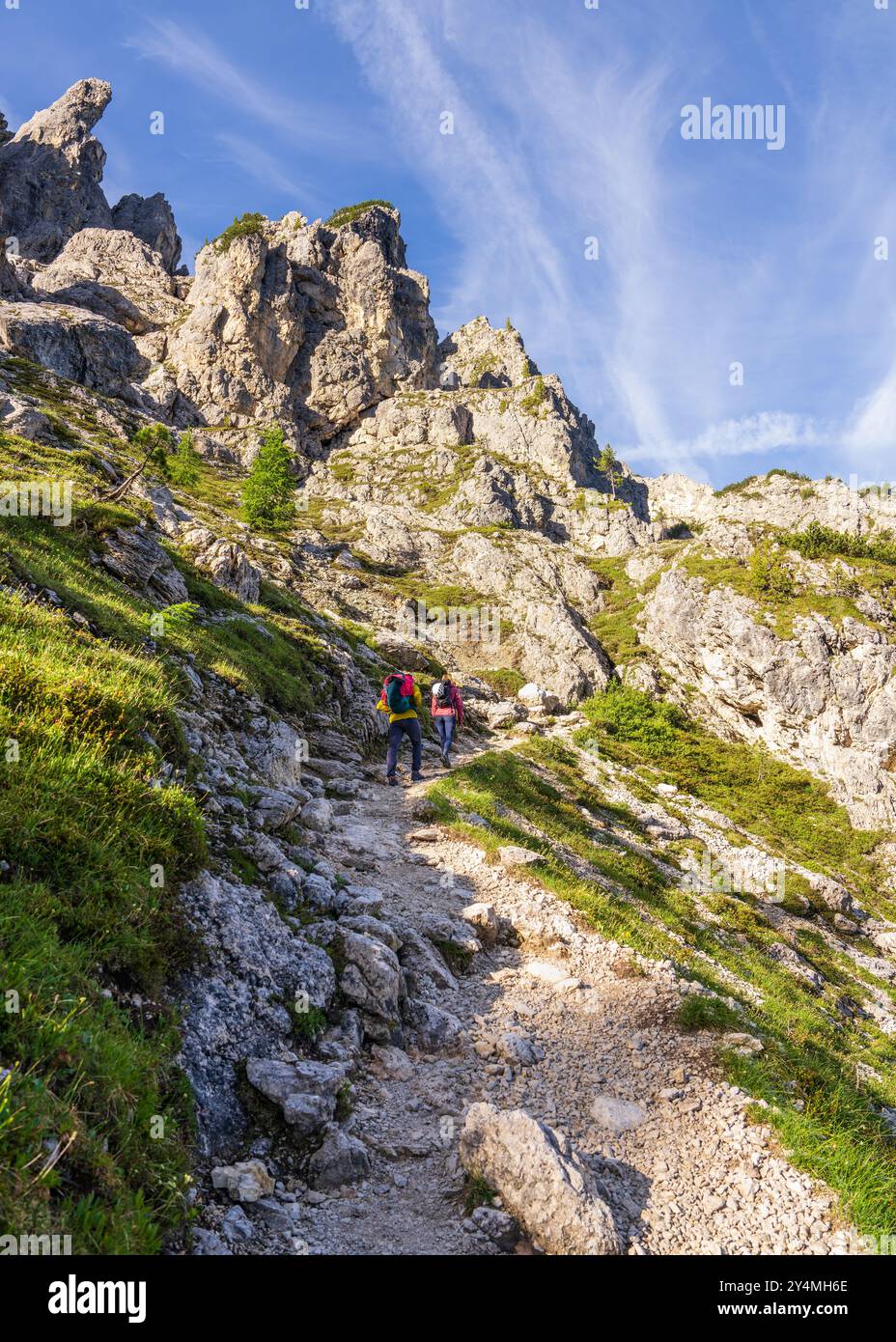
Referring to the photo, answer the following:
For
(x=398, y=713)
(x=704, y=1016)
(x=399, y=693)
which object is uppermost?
(x=399, y=693)

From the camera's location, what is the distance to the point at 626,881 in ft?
59.0

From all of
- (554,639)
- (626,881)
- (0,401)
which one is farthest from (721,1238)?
(0,401)

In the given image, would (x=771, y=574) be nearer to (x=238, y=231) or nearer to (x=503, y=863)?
(x=503, y=863)

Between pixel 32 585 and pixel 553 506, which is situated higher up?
pixel 553 506

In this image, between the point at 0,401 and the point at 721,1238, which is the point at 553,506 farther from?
the point at 721,1238

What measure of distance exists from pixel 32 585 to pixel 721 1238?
13.4 meters

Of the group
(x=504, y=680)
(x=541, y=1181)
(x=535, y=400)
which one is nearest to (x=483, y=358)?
(x=535, y=400)

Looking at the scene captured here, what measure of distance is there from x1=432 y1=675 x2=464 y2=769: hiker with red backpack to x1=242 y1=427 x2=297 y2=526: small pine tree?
155 ft

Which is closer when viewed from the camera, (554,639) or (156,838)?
(156,838)

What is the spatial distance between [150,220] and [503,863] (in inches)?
9230

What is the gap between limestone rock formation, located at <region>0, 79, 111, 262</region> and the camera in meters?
152

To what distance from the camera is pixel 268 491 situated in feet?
210

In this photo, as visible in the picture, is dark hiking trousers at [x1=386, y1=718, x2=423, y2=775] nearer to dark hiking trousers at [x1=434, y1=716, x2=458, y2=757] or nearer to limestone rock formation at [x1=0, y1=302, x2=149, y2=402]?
dark hiking trousers at [x1=434, y1=716, x2=458, y2=757]

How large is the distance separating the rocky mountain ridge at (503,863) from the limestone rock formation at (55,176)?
413 feet
